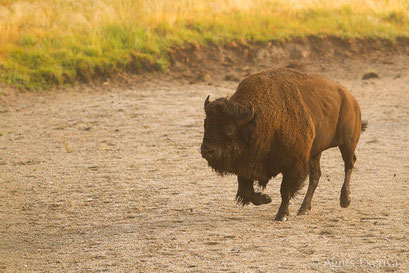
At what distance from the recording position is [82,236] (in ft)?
23.9

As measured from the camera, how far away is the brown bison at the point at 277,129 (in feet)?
22.6

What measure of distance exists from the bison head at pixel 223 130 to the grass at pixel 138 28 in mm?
9765

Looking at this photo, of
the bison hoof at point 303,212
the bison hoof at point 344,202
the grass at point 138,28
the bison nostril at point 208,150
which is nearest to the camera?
the bison nostril at point 208,150

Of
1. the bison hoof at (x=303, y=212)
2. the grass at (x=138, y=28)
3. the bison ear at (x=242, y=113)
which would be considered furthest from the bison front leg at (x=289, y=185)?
the grass at (x=138, y=28)

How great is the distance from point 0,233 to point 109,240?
1.30 metres

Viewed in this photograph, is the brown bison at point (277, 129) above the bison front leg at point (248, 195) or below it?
above

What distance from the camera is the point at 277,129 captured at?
7.29 meters

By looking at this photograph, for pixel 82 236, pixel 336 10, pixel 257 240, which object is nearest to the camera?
pixel 257 240

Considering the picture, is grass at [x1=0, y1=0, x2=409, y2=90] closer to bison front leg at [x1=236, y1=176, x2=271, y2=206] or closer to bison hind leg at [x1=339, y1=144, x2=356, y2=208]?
bison hind leg at [x1=339, y1=144, x2=356, y2=208]

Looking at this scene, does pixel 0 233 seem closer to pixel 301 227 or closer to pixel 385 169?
pixel 301 227

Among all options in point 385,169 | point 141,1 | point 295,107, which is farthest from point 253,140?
point 141,1

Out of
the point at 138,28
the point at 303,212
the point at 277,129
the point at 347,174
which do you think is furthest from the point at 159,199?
the point at 138,28

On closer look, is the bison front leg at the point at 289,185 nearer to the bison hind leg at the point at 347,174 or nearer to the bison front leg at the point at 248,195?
the bison front leg at the point at 248,195

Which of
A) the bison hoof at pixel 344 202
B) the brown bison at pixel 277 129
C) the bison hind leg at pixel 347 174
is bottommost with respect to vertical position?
the bison hoof at pixel 344 202
